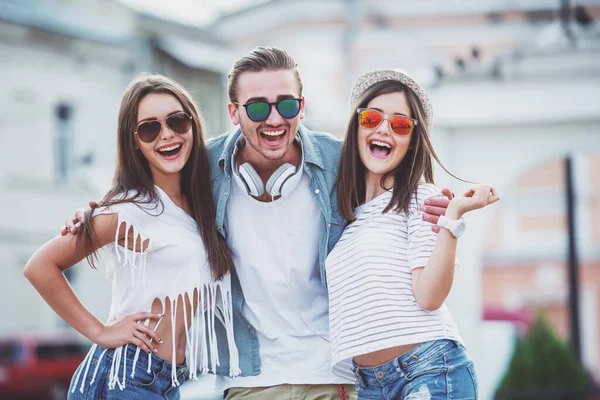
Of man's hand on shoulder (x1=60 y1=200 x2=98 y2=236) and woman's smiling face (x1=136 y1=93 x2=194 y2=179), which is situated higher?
woman's smiling face (x1=136 y1=93 x2=194 y2=179)

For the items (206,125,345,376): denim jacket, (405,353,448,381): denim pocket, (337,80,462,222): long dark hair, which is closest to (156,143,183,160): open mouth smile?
(206,125,345,376): denim jacket

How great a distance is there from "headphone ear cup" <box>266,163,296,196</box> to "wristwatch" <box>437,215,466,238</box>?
0.92 metres

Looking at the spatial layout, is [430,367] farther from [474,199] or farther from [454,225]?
[474,199]

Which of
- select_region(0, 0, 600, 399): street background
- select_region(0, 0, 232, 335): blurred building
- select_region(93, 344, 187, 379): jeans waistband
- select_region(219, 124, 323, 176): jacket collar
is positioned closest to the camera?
select_region(93, 344, 187, 379): jeans waistband

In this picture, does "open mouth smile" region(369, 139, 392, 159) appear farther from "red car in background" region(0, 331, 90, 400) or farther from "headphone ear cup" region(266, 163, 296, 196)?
"red car in background" region(0, 331, 90, 400)

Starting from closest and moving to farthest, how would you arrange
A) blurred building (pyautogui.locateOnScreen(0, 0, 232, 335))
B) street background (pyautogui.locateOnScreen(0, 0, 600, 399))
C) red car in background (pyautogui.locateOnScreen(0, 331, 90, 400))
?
1. street background (pyautogui.locateOnScreen(0, 0, 600, 399))
2. red car in background (pyautogui.locateOnScreen(0, 331, 90, 400))
3. blurred building (pyautogui.locateOnScreen(0, 0, 232, 335))

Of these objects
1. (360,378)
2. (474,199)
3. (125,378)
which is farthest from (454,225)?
(125,378)

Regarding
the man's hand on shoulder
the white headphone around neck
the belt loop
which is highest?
the white headphone around neck

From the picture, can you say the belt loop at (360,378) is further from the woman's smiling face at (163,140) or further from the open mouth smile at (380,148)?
the woman's smiling face at (163,140)

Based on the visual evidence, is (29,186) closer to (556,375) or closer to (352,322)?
(556,375)

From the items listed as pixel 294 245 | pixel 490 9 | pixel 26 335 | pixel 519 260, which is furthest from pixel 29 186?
pixel 519 260

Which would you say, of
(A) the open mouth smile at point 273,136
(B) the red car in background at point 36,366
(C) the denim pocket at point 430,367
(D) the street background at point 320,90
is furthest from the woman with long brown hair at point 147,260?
(B) the red car in background at point 36,366

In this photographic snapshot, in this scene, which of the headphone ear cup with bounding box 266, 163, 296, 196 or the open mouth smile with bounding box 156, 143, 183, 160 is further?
the headphone ear cup with bounding box 266, 163, 296, 196

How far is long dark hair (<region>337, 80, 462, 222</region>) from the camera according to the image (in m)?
3.78
